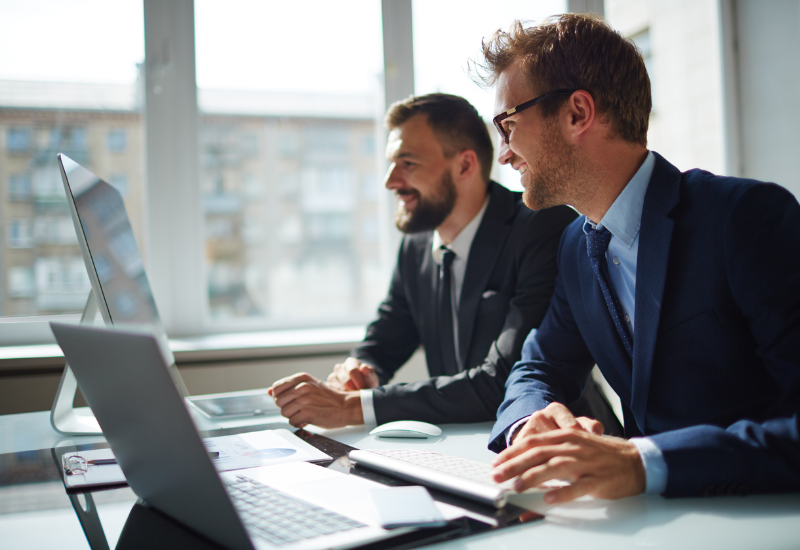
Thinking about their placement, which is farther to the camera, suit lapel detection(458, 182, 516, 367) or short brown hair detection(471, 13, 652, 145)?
suit lapel detection(458, 182, 516, 367)

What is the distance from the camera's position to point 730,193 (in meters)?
0.96

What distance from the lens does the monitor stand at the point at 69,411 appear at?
1301 mm

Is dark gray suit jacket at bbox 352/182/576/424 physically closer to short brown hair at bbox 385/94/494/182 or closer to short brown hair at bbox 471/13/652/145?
short brown hair at bbox 385/94/494/182

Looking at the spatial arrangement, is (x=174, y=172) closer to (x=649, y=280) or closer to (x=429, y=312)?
(x=429, y=312)

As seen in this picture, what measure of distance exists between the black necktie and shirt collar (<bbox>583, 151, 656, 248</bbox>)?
701 mm

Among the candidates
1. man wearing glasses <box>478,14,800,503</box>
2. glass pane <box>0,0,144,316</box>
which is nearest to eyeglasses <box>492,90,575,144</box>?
man wearing glasses <box>478,14,800,503</box>

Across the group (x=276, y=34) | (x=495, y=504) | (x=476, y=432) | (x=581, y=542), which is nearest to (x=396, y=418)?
(x=476, y=432)

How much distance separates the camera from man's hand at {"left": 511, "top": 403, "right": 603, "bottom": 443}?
899mm

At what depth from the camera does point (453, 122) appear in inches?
79.9

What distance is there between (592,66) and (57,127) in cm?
232

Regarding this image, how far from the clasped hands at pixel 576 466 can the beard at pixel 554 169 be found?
61 centimetres

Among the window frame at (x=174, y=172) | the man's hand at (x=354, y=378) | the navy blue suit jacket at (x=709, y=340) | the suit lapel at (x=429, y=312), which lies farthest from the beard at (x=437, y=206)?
the window frame at (x=174, y=172)

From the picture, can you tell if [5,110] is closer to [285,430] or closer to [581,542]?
[285,430]

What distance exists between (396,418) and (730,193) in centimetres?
78
